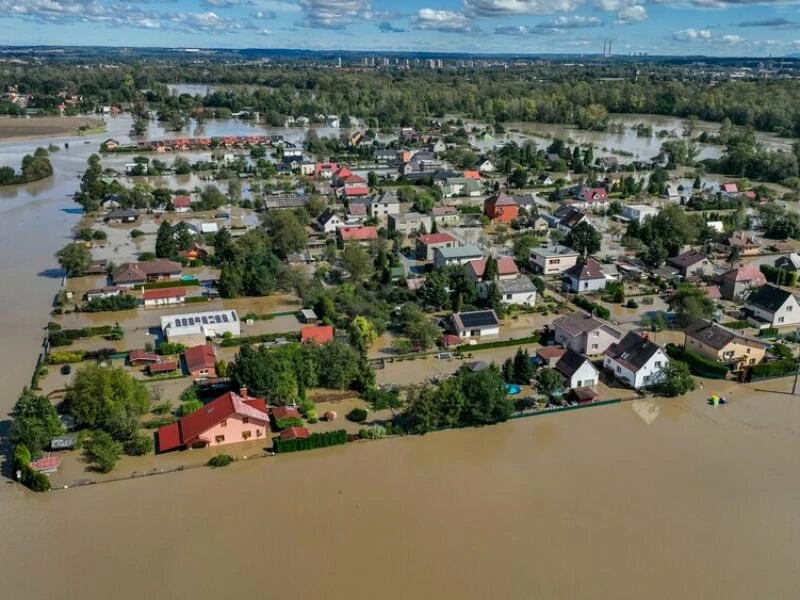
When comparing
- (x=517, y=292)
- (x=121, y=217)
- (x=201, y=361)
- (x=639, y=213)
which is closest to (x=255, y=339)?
(x=201, y=361)

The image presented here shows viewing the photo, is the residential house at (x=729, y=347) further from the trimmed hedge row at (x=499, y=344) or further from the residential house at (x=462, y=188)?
the residential house at (x=462, y=188)

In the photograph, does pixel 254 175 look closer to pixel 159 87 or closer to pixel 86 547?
pixel 86 547

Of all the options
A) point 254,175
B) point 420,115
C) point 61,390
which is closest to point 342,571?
point 61,390

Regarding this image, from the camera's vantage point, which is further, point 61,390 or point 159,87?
point 159,87

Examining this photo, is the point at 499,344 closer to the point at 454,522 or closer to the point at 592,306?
the point at 592,306

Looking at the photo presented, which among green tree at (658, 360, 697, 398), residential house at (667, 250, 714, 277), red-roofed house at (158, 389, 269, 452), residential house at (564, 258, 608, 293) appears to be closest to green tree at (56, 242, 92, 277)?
red-roofed house at (158, 389, 269, 452)

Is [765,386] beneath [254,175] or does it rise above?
beneath

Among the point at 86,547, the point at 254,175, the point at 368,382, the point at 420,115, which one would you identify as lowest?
the point at 86,547

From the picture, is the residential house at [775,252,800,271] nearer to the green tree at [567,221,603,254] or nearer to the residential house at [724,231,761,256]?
Result: the residential house at [724,231,761,256]

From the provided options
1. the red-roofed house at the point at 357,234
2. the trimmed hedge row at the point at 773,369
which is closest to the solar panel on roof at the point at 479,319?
the trimmed hedge row at the point at 773,369
